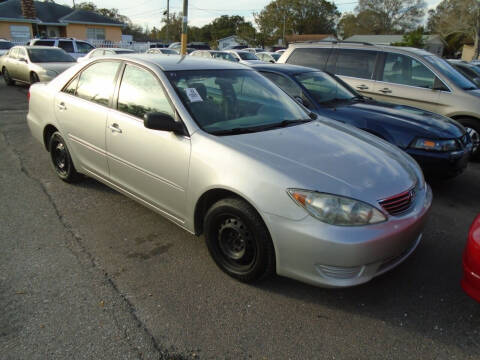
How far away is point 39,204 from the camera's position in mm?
4223

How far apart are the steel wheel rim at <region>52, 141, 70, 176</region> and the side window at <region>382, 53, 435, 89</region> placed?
556 centimetres

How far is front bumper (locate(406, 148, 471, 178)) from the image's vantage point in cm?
464

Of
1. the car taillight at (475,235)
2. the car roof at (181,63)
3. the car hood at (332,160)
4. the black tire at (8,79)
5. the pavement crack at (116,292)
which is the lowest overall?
the black tire at (8,79)

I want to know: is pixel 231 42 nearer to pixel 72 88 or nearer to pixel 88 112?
pixel 72 88

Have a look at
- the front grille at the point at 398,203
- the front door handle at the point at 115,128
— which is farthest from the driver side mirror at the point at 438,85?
the front door handle at the point at 115,128

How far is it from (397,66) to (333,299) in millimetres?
5494

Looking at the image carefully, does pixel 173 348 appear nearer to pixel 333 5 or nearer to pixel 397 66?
pixel 397 66

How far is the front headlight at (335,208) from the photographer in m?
2.49

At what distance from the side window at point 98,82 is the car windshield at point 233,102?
82 cm

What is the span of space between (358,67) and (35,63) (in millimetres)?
9906

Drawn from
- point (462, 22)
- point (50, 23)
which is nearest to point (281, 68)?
point (50, 23)

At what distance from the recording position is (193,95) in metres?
3.34

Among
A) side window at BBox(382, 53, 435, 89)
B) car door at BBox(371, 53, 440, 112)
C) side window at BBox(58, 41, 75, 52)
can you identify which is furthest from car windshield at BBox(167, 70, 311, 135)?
side window at BBox(58, 41, 75, 52)

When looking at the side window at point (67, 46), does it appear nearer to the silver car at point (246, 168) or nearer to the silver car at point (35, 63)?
the silver car at point (35, 63)
